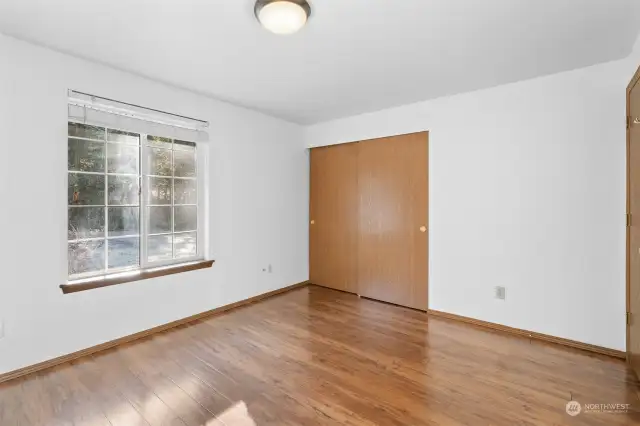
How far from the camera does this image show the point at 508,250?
306 centimetres

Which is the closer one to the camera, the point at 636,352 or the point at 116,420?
the point at 116,420

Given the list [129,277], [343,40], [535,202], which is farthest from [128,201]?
[535,202]

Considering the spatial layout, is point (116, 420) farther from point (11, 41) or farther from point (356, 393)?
point (11, 41)

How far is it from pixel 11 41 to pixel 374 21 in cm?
255

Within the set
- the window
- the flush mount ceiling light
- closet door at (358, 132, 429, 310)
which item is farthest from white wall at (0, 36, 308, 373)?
the flush mount ceiling light

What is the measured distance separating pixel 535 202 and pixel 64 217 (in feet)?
→ 13.3

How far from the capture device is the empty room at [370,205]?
1.97 metres

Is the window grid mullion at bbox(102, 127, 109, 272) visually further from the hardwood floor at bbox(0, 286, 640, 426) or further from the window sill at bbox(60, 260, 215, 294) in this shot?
the hardwood floor at bbox(0, 286, 640, 426)

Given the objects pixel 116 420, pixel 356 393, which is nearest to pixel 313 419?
pixel 356 393

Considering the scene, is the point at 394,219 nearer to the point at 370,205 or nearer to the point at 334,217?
the point at 370,205

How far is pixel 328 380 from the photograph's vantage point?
2.21 m

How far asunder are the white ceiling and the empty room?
0.02 metres

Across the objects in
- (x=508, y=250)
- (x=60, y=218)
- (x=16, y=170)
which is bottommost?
(x=508, y=250)

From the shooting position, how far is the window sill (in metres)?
2.54
